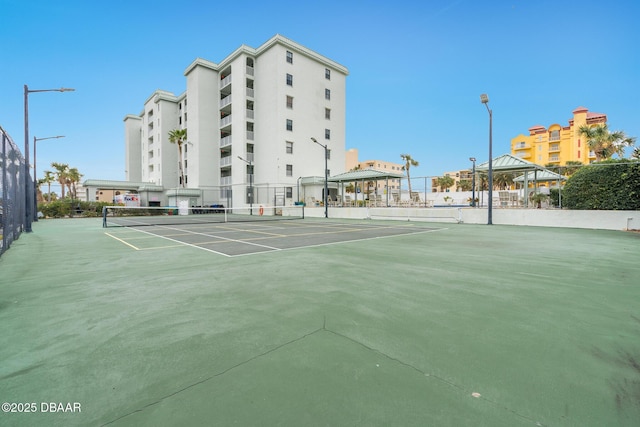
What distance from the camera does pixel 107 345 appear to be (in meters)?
2.75

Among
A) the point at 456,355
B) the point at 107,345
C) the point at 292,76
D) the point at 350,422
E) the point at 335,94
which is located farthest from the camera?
the point at 335,94

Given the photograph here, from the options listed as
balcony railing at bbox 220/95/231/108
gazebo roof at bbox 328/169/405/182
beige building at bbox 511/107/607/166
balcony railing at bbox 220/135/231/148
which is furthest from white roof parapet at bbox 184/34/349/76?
beige building at bbox 511/107/607/166

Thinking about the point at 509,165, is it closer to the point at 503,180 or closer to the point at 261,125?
the point at 261,125

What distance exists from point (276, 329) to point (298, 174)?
37.8 meters

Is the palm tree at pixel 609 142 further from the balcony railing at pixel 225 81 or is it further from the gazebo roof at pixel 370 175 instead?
the balcony railing at pixel 225 81

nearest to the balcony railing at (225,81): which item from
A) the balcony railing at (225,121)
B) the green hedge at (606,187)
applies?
the balcony railing at (225,121)

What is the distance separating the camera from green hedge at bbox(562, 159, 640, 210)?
537 inches

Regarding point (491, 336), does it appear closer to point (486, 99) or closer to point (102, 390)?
point (102, 390)

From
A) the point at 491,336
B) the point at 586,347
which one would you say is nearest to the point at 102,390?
the point at 491,336

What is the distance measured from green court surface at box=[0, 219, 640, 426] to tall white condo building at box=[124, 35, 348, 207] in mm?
31881

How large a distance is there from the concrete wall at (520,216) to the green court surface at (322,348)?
42.7 feet

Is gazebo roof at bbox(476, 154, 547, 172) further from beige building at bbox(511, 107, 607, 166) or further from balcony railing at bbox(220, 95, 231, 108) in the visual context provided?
beige building at bbox(511, 107, 607, 166)

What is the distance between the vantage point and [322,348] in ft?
8.73

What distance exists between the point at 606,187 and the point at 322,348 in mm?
19007
